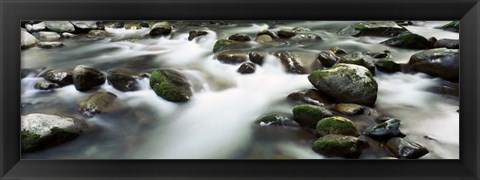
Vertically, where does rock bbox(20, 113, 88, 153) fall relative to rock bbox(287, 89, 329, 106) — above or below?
below

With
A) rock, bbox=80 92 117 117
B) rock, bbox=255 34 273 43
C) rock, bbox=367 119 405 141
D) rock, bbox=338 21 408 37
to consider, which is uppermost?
rock, bbox=338 21 408 37

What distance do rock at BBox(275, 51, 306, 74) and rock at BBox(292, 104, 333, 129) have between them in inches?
5.1

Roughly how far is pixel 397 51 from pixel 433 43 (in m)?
0.12

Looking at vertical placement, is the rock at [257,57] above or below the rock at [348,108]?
above

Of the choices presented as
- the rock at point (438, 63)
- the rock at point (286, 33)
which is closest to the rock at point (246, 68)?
the rock at point (286, 33)

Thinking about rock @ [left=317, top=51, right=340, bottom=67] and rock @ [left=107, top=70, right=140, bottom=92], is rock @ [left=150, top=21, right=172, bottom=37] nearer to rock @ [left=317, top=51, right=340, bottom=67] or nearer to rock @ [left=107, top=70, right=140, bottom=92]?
rock @ [left=107, top=70, right=140, bottom=92]

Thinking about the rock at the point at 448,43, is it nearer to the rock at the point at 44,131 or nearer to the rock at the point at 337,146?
the rock at the point at 337,146

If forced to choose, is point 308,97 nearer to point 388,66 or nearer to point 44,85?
point 388,66

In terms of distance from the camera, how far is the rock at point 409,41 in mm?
1474

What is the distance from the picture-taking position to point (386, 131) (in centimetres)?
144

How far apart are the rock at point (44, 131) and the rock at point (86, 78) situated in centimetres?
13

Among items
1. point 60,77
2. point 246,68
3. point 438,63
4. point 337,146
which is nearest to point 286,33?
point 246,68

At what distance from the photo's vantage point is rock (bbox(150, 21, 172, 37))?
4.73 feet

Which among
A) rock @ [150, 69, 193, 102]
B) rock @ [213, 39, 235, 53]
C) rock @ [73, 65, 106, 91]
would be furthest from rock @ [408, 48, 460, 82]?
rock @ [73, 65, 106, 91]
